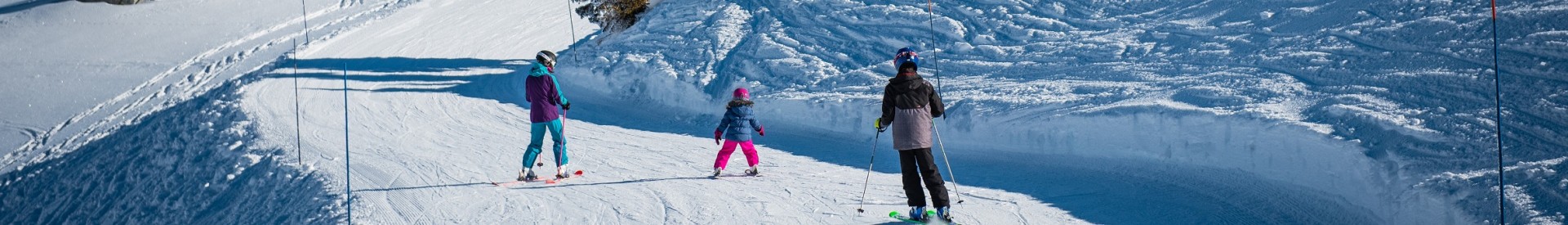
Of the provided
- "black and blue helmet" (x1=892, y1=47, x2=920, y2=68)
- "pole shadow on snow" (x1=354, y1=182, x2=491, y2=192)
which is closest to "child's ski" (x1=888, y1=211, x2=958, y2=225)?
"black and blue helmet" (x1=892, y1=47, x2=920, y2=68)

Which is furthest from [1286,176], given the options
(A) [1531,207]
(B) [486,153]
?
(B) [486,153]

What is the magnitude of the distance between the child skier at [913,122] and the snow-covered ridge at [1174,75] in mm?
3545

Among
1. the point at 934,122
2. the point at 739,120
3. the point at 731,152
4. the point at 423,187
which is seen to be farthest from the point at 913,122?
the point at 934,122

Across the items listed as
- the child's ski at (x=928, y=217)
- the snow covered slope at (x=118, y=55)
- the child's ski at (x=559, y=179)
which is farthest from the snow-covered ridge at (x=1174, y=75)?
the snow covered slope at (x=118, y=55)

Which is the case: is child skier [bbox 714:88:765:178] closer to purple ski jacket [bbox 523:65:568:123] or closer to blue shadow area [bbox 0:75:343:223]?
purple ski jacket [bbox 523:65:568:123]

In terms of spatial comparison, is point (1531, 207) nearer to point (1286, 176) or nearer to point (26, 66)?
point (1286, 176)

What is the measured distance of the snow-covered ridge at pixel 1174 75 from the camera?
9.38 metres

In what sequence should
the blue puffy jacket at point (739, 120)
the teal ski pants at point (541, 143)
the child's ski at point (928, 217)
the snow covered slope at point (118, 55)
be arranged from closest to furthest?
the child's ski at point (928, 217) → the teal ski pants at point (541, 143) → the blue puffy jacket at point (739, 120) → the snow covered slope at point (118, 55)

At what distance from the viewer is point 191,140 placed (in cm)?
1322

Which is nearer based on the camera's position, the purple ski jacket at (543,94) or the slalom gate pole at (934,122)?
the slalom gate pole at (934,122)

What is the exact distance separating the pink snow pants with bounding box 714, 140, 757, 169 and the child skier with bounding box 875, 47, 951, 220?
270 centimetres

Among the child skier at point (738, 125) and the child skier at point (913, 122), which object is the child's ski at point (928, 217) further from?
the child skier at point (738, 125)

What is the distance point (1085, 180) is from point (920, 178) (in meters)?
3.18

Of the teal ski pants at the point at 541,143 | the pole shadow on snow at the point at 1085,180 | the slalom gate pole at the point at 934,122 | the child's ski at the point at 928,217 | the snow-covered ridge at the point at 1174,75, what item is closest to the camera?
the child's ski at the point at 928,217
